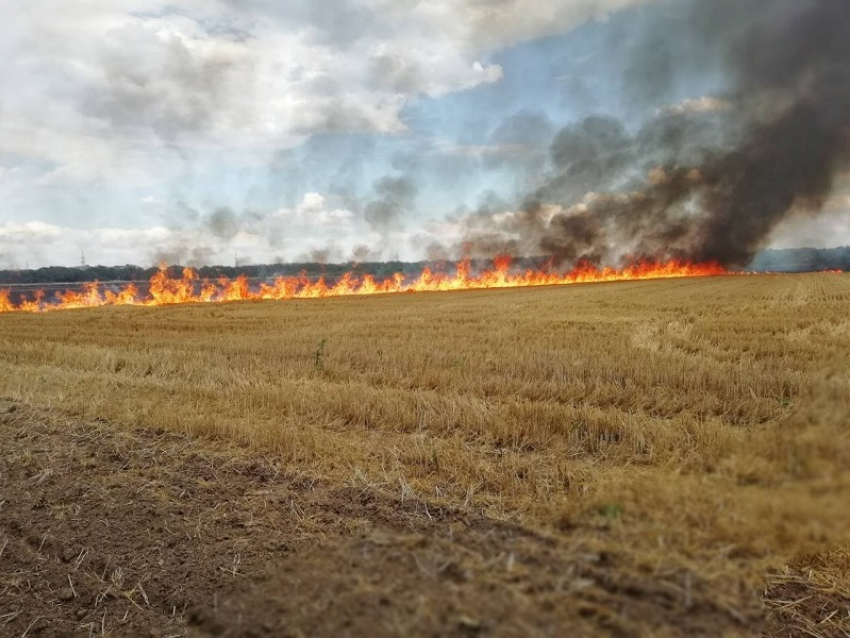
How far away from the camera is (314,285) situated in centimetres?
5319

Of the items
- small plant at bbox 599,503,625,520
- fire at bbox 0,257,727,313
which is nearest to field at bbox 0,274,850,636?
small plant at bbox 599,503,625,520

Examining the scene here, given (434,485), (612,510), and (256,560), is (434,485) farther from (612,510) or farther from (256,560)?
(612,510)

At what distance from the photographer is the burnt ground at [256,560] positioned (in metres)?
1.88

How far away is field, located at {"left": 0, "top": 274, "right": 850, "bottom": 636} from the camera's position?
2.00 m

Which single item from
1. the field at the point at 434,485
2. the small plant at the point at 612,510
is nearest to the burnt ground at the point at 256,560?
the field at the point at 434,485

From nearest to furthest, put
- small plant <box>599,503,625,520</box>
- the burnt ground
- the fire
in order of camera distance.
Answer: the burnt ground, small plant <box>599,503,625,520</box>, the fire

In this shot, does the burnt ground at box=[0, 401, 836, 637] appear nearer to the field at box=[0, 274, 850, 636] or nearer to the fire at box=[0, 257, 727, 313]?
the field at box=[0, 274, 850, 636]

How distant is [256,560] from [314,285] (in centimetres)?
4976

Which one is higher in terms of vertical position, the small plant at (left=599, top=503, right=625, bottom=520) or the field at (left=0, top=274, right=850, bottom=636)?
the small plant at (left=599, top=503, right=625, bottom=520)

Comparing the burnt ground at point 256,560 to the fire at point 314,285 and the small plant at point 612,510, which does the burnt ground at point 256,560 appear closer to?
the small plant at point 612,510

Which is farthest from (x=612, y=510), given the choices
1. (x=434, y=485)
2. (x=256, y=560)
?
(x=434, y=485)

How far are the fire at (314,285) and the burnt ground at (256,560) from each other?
33.2 m

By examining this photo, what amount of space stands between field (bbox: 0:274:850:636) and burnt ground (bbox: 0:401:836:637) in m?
0.01

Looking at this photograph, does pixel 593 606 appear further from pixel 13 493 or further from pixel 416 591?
pixel 13 493
